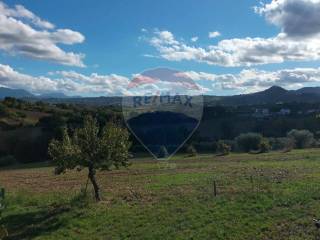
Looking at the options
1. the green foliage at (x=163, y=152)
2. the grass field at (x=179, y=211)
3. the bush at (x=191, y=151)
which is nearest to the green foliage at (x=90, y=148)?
the grass field at (x=179, y=211)

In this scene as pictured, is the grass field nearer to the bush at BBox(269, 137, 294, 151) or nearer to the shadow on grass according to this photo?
the shadow on grass

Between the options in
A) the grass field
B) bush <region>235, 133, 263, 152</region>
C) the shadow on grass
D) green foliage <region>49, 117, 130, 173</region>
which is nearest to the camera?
the grass field

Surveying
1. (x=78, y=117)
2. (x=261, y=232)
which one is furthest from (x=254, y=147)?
(x=261, y=232)

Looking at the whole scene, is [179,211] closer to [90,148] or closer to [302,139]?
[90,148]

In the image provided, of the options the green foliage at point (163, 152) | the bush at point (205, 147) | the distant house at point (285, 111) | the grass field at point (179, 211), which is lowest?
the bush at point (205, 147)

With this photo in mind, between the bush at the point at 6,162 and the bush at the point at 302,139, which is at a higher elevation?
the bush at the point at 302,139

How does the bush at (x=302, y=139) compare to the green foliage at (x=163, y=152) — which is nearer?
the green foliage at (x=163, y=152)

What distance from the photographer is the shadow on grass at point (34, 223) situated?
73.7 ft

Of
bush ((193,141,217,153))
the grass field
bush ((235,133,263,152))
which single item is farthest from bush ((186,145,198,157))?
the grass field

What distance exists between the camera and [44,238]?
2173 centimetres

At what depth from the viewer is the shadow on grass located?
22453 mm

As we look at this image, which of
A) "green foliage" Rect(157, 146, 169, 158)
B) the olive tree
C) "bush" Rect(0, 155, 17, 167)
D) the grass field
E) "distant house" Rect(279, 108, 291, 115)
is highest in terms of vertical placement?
"distant house" Rect(279, 108, 291, 115)

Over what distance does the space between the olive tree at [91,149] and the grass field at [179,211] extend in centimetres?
221

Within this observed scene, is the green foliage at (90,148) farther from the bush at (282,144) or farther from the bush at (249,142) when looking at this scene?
the bush at (249,142)
